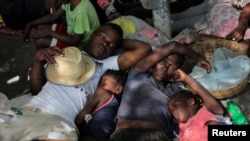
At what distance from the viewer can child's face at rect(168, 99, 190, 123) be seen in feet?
11.1

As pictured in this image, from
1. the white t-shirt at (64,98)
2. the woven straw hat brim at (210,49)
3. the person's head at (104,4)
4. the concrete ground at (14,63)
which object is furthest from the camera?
the person's head at (104,4)

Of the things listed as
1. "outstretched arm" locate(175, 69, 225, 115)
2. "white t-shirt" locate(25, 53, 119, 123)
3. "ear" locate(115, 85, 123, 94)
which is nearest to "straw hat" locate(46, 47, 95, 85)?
"white t-shirt" locate(25, 53, 119, 123)

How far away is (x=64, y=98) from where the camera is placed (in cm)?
359

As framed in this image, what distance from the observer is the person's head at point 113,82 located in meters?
3.67

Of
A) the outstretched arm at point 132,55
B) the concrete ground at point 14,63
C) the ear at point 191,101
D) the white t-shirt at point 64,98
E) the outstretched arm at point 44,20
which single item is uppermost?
the outstretched arm at point 44,20

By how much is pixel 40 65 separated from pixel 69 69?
31cm

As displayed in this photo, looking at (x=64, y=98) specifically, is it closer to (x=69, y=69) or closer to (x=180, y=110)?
(x=69, y=69)

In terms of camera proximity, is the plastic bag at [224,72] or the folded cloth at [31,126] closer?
the folded cloth at [31,126]

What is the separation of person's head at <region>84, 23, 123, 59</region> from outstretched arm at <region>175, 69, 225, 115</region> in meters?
0.65

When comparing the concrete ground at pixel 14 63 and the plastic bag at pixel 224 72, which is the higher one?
the plastic bag at pixel 224 72

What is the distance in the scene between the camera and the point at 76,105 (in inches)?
142

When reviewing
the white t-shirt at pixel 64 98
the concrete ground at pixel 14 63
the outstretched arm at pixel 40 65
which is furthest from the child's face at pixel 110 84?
the concrete ground at pixel 14 63

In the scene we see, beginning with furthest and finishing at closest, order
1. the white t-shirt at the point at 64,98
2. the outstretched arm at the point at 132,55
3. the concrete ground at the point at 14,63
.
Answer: the concrete ground at the point at 14,63 < the outstretched arm at the point at 132,55 < the white t-shirt at the point at 64,98

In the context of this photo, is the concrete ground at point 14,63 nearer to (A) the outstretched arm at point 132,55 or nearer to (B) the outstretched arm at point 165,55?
(A) the outstretched arm at point 132,55
